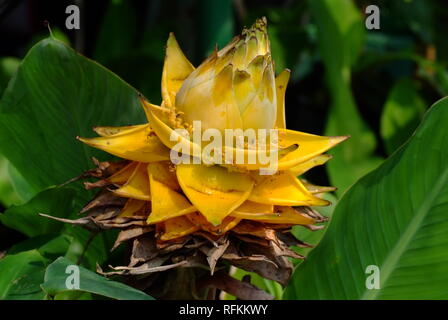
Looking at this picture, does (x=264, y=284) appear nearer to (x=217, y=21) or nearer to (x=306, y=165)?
(x=306, y=165)

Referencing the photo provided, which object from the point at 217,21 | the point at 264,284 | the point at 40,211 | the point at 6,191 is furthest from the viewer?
the point at 217,21

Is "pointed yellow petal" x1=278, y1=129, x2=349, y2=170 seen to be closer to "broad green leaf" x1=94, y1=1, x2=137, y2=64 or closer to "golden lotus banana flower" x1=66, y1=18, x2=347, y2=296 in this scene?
"golden lotus banana flower" x1=66, y1=18, x2=347, y2=296

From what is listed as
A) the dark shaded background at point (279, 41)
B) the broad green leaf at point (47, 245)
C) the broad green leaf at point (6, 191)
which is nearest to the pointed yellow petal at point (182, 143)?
the broad green leaf at point (47, 245)

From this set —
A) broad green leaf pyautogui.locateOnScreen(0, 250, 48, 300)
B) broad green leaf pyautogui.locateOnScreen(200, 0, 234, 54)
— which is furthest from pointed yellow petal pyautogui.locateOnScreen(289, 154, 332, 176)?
broad green leaf pyautogui.locateOnScreen(200, 0, 234, 54)

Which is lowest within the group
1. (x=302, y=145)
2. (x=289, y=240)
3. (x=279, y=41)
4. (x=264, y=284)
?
(x=264, y=284)

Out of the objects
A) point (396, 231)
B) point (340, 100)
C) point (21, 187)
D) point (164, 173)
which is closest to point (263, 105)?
point (164, 173)

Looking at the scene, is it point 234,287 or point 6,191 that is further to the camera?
A: point 6,191

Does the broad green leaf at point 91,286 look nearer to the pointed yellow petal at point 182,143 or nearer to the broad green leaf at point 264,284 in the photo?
the pointed yellow petal at point 182,143
